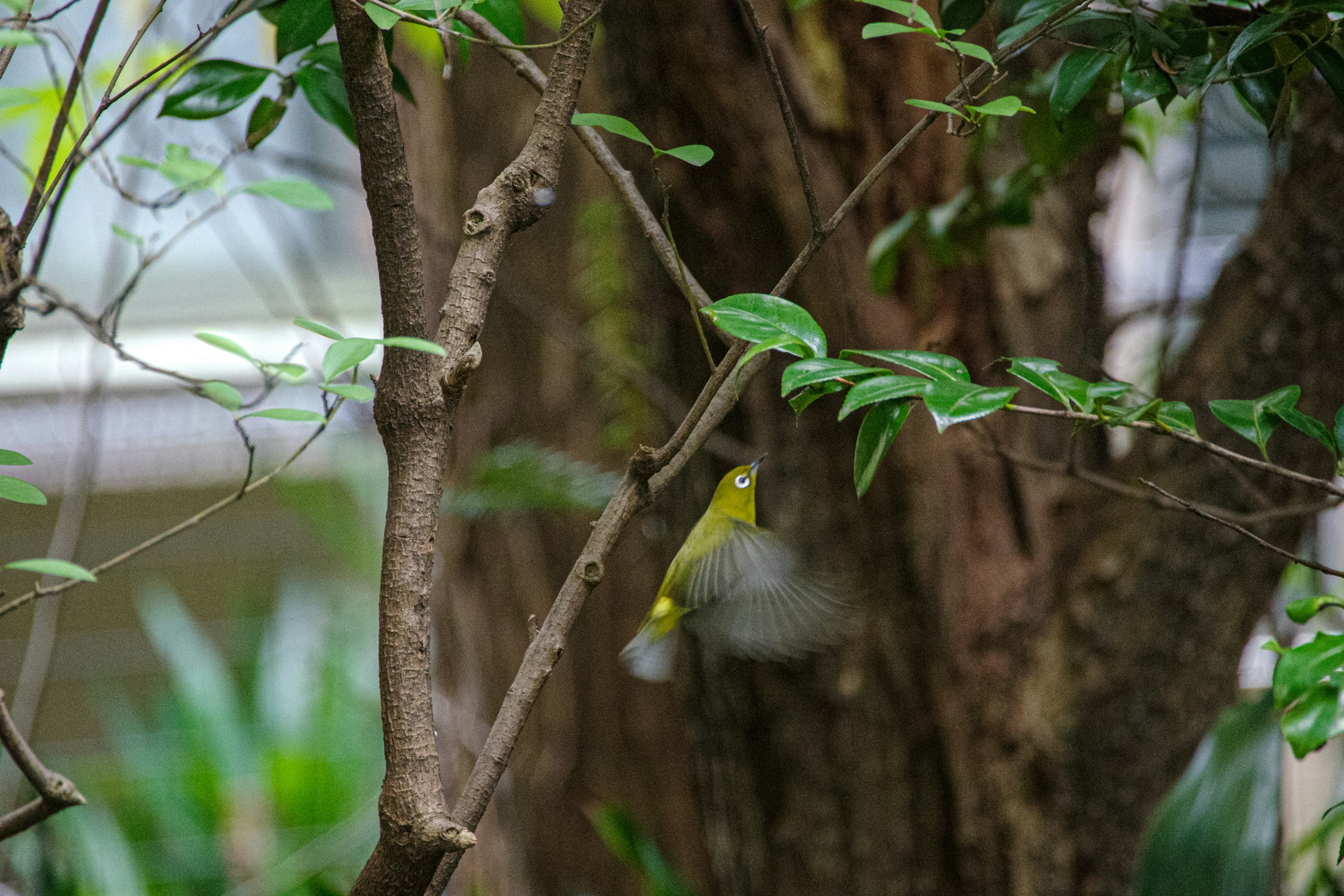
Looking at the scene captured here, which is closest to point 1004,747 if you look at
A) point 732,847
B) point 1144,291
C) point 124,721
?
point 732,847

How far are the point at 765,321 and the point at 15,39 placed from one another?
0.29 meters

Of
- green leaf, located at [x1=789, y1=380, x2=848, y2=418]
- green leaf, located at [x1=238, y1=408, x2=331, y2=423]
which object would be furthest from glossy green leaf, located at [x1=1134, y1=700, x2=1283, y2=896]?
green leaf, located at [x1=238, y1=408, x2=331, y2=423]

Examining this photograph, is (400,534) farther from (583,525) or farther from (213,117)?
(583,525)

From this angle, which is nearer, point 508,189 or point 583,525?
point 508,189

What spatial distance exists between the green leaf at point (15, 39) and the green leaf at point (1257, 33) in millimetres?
438

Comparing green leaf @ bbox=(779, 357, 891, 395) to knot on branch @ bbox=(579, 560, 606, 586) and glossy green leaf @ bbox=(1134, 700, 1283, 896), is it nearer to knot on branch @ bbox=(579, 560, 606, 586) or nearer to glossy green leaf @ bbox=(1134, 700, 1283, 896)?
knot on branch @ bbox=(579, 560, 606, 586)

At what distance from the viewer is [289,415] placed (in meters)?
0.37

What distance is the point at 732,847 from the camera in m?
0.98

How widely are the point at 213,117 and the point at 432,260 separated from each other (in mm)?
817

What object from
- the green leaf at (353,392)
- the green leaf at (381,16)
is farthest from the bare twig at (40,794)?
the green leaf at (381,16)

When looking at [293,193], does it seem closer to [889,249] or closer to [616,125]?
[616,125]

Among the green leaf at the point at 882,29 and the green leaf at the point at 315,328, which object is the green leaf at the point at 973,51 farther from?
the green leaf at the point at 315,328

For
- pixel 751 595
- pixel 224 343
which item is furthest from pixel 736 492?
pixel 224 343

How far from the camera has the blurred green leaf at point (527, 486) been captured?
100 cm
